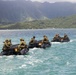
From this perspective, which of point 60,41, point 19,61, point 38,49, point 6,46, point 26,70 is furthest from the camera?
point 60,41

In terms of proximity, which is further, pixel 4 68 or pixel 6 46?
pixel 6 46

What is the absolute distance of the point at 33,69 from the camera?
43469 mm

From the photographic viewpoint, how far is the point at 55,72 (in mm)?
40781

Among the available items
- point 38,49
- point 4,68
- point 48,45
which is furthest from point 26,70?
point 48,45

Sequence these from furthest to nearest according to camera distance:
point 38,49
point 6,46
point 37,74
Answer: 1. point 38,49
2. point 6,46
3. point 37,74

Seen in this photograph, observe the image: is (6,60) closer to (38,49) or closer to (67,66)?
(67,66)

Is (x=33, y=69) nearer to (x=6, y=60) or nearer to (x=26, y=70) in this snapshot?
(x=26, y=70)

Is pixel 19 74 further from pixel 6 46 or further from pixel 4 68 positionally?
pixel 6 46

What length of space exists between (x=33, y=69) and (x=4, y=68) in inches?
194

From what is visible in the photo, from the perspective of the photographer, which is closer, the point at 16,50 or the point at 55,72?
the point at 55,72

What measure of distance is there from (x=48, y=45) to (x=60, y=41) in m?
19.0

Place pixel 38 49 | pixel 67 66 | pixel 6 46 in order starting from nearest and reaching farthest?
1. pixel 67 66
2. pixel 6 46
3. pixel 38 49

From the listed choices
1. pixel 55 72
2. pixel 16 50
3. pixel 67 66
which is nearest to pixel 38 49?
pixel 16 50

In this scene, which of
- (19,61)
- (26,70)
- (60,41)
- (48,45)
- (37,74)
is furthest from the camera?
(60,41)
